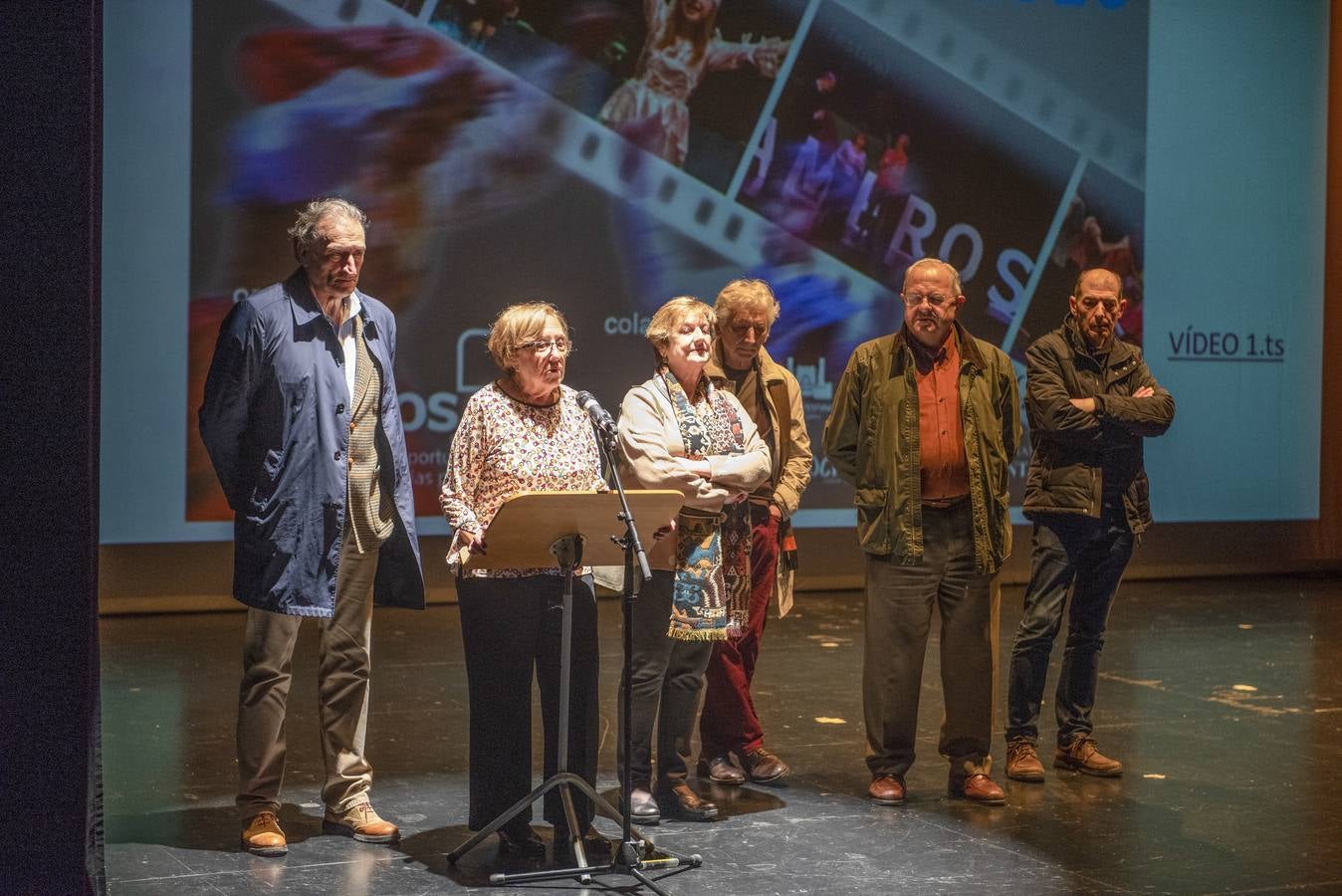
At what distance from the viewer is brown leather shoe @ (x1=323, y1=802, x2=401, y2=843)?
4352mm

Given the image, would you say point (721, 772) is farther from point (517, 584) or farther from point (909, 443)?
point (517, 584)

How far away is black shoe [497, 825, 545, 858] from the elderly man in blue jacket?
1.14ft

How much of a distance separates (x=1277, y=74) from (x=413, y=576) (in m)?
8.18

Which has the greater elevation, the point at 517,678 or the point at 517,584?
the point at 517,584

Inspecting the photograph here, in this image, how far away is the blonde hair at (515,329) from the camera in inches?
159

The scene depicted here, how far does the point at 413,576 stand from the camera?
441cm

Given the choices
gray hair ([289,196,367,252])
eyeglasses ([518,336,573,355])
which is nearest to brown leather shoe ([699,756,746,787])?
eyeglasses ([518,336,573,355])

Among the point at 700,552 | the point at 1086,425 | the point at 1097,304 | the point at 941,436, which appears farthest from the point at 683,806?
the point at 1097,304

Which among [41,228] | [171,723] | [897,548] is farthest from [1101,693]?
[41,228]

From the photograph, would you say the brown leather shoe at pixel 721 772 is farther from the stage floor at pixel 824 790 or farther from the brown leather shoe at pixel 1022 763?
the brown leather shoe at pixel 1022 763

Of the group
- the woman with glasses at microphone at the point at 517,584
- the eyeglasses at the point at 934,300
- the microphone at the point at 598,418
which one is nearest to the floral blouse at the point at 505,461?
the woman with glasses at microphone at the point at 517,584

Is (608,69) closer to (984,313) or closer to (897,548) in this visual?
(984,313)

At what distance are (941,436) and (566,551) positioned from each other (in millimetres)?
1463

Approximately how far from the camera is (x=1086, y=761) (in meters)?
5.30
